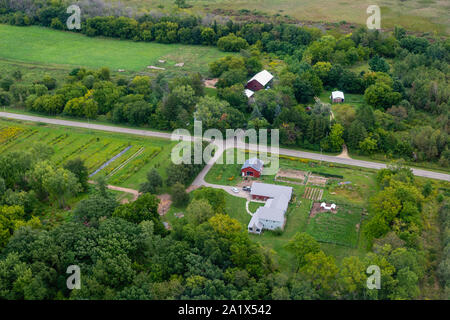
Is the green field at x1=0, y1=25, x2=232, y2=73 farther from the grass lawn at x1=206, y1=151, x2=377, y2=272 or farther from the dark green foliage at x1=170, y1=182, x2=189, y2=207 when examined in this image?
the dark green foliage at x1=170, y1=182, x2=189, y2=207

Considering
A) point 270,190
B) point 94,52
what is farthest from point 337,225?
point 94,52

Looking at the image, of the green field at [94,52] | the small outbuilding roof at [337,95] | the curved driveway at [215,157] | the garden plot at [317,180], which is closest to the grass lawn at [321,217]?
the garden plot at [317,180]

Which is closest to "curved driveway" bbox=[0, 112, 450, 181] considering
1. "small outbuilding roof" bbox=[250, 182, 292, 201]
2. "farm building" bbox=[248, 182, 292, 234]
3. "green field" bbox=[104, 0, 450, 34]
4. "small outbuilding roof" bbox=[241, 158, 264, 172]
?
"small outbuilding roof" bbox=[241, 158, 264, 172]

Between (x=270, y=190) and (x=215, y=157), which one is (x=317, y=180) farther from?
(x=215, y=157)

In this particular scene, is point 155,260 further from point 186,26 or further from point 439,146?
point 186,26

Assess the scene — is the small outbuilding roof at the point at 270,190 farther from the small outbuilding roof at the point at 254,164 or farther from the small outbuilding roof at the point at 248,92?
the small outbuilding roof at the point at 248,92
